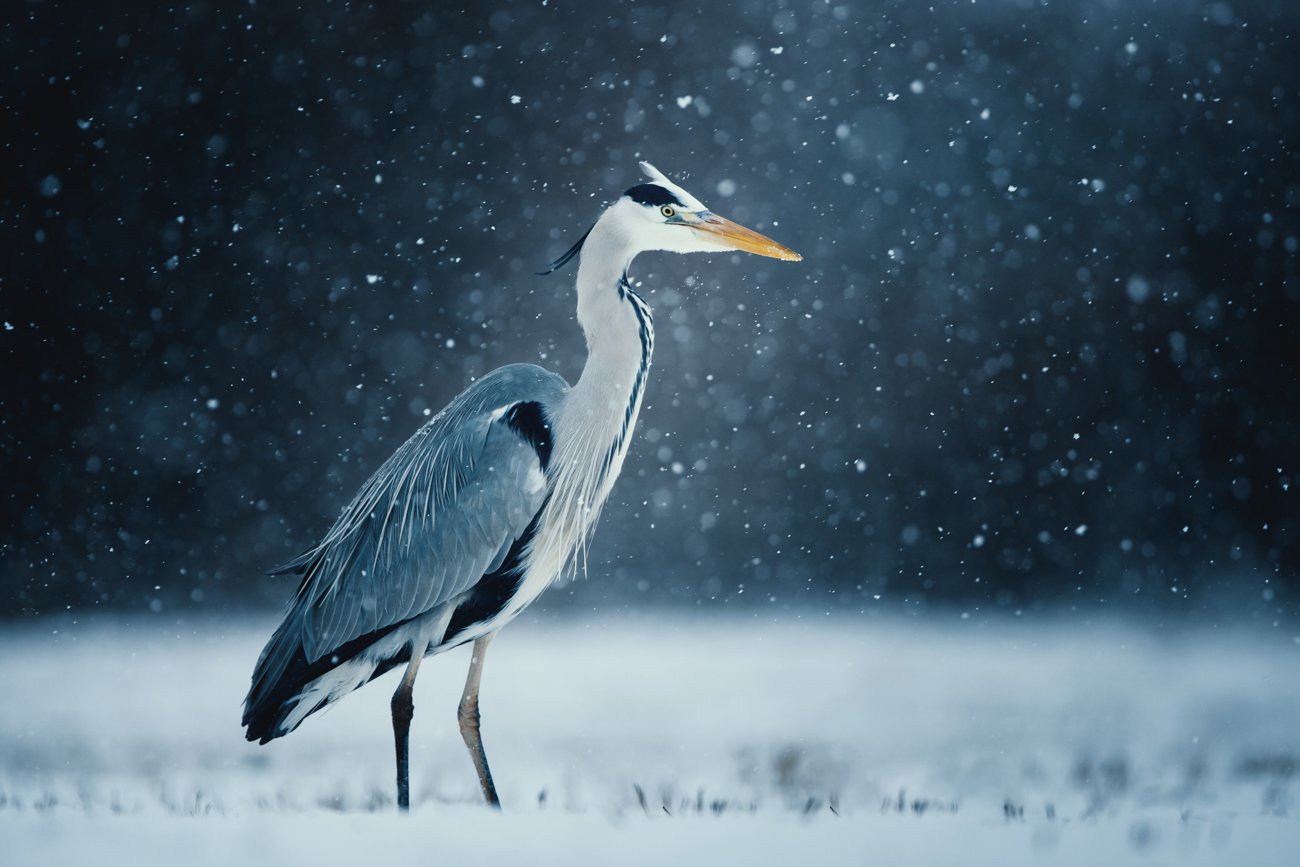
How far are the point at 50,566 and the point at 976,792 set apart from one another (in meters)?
3.00

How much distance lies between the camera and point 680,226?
8.44ft

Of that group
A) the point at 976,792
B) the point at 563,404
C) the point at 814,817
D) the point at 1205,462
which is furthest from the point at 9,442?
the point at 1205,462

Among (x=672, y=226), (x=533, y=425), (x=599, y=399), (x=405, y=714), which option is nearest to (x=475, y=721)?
(x=405, y=714)

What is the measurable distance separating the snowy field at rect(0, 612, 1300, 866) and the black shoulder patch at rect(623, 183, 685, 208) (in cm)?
137

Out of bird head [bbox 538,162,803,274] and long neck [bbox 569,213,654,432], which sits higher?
bird head [bbox 538,162,803,274]

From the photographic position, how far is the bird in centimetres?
242

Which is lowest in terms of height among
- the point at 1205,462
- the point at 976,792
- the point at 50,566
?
the point at 976,792

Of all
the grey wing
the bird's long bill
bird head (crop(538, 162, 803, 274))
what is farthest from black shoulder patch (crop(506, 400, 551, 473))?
the bird's long bill

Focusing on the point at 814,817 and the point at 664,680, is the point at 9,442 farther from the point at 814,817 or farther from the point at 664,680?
the point at 814,817

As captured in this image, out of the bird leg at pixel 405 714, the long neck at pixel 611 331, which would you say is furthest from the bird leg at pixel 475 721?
the long neck at pixel 611 331

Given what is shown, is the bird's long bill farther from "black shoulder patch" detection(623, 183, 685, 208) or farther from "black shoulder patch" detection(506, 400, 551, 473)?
→ "black shoulder patch" detection(506, 400, 551, 473)

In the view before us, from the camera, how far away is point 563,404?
255 centimetres

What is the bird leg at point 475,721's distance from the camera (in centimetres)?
240

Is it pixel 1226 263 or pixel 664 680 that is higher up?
pixel 1226 263
